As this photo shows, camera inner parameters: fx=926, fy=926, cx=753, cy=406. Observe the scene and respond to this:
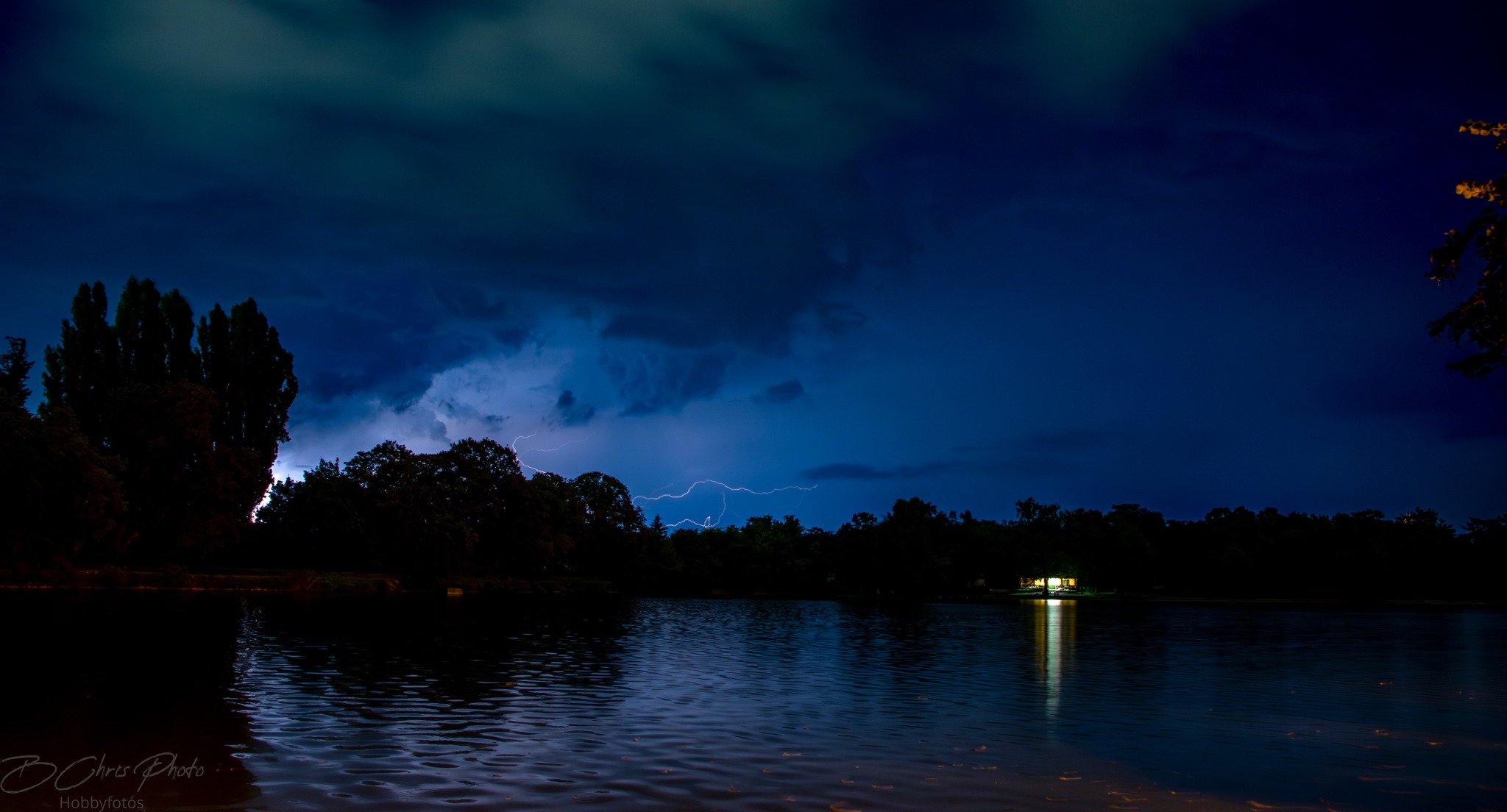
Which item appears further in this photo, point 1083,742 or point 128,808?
point 1083,742

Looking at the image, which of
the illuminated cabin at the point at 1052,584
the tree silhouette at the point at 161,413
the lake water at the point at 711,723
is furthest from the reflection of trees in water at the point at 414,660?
the illuminated cabin at the point at 1052,584

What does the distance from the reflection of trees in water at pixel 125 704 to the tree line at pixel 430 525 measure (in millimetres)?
34815

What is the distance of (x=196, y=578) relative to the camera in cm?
7331

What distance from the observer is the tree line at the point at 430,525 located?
69875 mm

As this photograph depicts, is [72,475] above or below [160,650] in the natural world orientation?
above

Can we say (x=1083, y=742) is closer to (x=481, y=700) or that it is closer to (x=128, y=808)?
(x=481, y=700)

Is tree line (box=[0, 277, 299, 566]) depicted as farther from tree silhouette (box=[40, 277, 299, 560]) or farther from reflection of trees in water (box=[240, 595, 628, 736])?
reflection of trees in water (box=[240, 595, 628, 736])

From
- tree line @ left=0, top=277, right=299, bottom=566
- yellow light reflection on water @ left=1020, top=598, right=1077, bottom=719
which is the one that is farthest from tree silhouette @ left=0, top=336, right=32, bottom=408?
yellow light reflection on water @ left=1020, top=598, right=1077, bottom=719

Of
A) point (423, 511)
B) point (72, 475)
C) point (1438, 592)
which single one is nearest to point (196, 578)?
point (72, 475)

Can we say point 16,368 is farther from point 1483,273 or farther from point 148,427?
point 1483,273

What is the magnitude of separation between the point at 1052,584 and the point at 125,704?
6485 inches

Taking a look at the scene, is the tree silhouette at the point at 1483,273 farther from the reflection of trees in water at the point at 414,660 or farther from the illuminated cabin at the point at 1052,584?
the illuminated cabin at the point at 1052,584

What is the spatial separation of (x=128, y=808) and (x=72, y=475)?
59.5m

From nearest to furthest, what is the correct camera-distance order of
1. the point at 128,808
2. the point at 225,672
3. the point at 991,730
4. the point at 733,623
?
the point at 128,808, the point at 991,730, the point at 225,672, the point at 733,623
